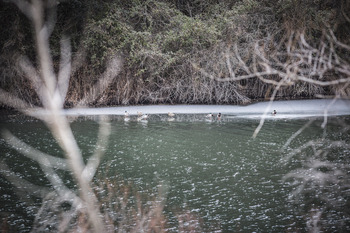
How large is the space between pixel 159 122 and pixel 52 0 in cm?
721

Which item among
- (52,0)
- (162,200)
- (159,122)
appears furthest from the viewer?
(52,0)

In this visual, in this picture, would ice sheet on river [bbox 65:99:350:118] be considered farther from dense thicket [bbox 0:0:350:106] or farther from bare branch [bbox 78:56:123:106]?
bare branch [bbox 78:56:123:106]

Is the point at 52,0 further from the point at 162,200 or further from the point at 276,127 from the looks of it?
the point at 162,200

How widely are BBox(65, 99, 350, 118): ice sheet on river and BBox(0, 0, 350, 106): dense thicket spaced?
0.80m

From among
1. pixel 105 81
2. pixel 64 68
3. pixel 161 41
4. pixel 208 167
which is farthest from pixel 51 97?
pixel 208 167

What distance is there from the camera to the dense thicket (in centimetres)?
1691

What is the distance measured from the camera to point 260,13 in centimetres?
1792

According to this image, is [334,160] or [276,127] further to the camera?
[276,127]

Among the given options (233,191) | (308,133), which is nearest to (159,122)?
(308,133)

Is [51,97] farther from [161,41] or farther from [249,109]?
[249,109]

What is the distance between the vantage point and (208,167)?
8086 millimetres

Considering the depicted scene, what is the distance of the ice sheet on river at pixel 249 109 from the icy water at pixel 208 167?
1.59m

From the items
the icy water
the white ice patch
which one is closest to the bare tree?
the icy water

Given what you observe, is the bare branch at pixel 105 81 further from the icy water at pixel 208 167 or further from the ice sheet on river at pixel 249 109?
the icy water at pixel 208 167
